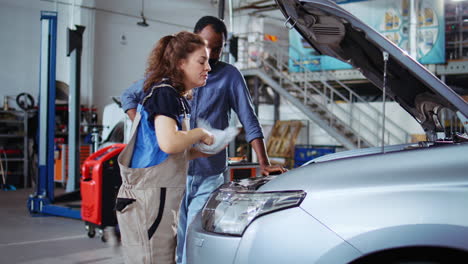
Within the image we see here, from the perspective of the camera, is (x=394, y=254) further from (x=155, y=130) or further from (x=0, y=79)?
(x=0, y=79)

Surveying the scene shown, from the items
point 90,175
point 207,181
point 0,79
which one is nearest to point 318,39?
point 207,181

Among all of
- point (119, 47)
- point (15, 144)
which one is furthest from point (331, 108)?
point (15, 144)

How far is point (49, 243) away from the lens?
4.75m

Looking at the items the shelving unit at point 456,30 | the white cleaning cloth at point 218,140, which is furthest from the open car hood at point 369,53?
the shelving unit at point 456,30

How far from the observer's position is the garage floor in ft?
13.7

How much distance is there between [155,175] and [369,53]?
47.1 inches

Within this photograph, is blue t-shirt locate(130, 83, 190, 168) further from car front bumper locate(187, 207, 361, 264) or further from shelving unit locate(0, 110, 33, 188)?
shelving unit locate(0, 110, 33, 188)

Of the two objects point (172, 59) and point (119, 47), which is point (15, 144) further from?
point (172, 59)

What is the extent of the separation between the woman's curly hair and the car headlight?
1.50ft

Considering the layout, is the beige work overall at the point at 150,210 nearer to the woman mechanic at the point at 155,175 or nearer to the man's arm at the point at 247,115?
the woman mechanic at the point at 155,175

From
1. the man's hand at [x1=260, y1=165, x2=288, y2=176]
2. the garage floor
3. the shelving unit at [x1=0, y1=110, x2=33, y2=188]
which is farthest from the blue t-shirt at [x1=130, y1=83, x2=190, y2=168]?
the shelving unit at [x1=0, y1=110, x2=33, y2=188]

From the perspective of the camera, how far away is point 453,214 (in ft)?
4.08

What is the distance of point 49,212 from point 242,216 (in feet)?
18.1

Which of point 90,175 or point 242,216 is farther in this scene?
point 90,175
